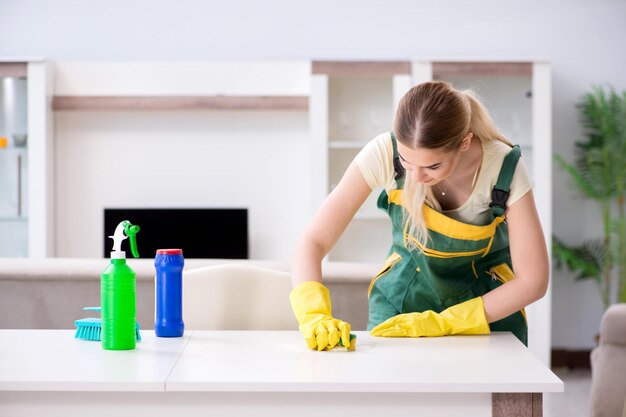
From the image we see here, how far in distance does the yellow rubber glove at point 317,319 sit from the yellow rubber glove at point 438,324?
138mm

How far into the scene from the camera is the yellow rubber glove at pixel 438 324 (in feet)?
5.97

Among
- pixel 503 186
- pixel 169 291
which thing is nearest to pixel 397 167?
pixel 503 186

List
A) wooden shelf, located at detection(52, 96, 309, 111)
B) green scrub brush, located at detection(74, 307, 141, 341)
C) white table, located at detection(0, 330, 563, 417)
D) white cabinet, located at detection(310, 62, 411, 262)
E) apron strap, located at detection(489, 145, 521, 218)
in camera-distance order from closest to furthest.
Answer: white table, located at detection(0, 330, 563, 417)
green scrub brush, located at detection(74, 307, 141, 341)
apron strap, located at detection(489, 145, 521, 218)
white cabinet, located at detection(310, 62, 411, 262)
wooden shelf, located at detection(52, 96, 309, 111)

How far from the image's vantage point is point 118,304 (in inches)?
63.4

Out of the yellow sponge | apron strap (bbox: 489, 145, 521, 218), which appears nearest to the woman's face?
apron strap (bbox: 489, 145, 521, 218)

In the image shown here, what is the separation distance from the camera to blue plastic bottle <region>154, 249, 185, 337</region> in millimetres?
1735

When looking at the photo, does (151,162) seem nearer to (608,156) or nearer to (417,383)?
(608,156)

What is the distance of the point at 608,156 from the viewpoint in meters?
4.88

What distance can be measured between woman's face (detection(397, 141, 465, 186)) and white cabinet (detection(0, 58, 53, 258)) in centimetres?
357

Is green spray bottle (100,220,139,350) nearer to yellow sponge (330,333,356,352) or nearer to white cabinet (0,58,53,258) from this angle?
yellow sponge (330,333,356,352)

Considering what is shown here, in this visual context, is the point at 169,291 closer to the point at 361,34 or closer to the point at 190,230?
the point at 190,230

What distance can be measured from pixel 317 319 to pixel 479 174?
1.77 ft

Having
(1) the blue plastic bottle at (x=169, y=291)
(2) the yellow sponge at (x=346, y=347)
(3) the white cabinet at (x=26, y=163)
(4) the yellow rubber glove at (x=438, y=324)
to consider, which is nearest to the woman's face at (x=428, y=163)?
(4) the yellow rubber glove at (x=438, y=324)

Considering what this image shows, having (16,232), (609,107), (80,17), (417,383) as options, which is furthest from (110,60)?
(417,383)
